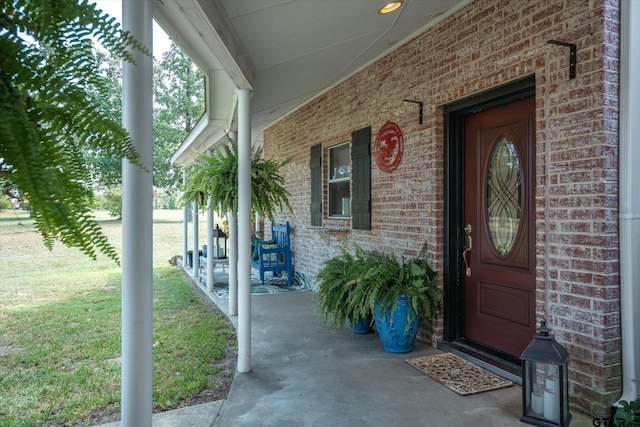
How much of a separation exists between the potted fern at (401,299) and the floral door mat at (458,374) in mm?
237

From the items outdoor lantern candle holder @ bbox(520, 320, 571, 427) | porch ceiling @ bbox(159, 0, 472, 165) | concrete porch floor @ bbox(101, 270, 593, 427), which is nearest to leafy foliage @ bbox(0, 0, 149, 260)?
porch ceiling @ bbox(159, 0, 472, 165)

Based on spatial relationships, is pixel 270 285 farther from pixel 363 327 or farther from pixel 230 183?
pixel 230 183

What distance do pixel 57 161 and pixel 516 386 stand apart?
3016mm

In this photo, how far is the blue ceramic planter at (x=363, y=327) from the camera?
4047 mm

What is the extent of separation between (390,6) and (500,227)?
6.00 ft

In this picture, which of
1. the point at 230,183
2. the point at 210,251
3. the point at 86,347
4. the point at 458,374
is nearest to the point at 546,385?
the point at 458,374

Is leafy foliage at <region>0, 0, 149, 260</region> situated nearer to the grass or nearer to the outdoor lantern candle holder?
the grass

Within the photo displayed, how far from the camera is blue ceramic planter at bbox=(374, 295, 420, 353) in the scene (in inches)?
135

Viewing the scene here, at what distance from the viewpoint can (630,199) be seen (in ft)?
7.58

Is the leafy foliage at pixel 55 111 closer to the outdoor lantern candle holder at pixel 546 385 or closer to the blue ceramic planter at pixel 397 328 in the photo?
the outdoor lantern candle holder at pixel 546 385

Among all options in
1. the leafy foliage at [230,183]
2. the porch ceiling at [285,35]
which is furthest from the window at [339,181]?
the leafy foliage at [230,183]

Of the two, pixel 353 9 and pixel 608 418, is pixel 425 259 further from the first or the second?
pixel 353 9

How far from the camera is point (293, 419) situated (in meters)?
2.43

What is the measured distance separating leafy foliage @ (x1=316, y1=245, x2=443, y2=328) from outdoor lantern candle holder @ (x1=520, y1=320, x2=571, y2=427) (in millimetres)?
1021
